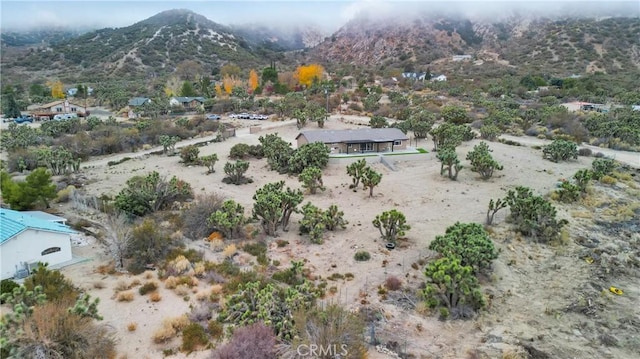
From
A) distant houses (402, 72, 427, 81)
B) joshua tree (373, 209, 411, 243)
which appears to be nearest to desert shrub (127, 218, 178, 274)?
joshua tree (373, 209, 411, 243)

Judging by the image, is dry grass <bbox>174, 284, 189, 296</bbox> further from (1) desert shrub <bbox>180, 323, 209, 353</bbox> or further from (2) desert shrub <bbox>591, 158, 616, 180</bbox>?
(2) desert shrub <bbox>591, 158, 616, 180</bbox>

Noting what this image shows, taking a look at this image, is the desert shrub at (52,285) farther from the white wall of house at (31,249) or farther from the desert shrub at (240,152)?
the desert shrub at (240,152)

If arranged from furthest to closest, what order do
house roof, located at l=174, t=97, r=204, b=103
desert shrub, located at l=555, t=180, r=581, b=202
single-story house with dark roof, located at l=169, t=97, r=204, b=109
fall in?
house roof, located at l=174, t=97, r=204, b=103 < single-story house with dark roof, located at l=169, t=97, r=204, b=109 < desert shrub, located at l=555, t=180, r=581, b=202

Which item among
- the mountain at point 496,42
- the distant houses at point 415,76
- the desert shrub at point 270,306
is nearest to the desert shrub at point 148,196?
the desert shrub at point 270,306

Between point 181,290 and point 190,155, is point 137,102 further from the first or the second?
point 181,290

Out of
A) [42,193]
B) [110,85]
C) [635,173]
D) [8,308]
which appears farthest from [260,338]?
→ [110,85]

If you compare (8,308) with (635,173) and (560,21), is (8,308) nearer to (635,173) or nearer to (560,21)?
(635,173)

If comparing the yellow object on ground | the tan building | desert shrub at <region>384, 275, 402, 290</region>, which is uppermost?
the tan building

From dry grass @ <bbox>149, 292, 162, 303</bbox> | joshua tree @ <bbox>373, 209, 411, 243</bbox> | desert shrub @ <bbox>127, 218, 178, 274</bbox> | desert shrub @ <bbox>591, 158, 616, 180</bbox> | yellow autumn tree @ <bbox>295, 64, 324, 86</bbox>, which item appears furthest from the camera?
yellow autumn tree @ <bbox>295, 64, 324, 86</bbox>
